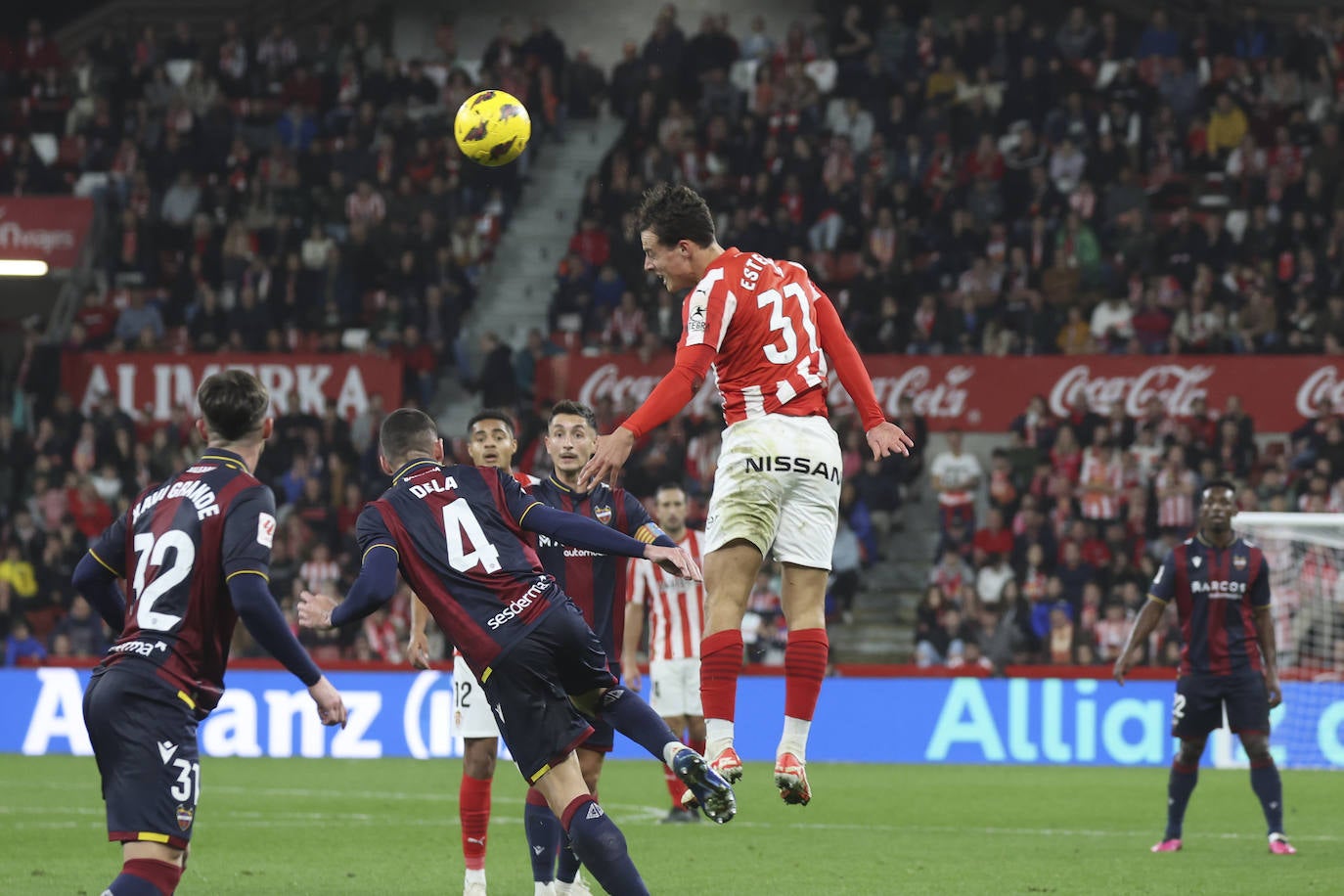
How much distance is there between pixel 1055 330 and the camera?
23547 millimetres

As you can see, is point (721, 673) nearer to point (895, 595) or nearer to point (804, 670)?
point (804, 670)

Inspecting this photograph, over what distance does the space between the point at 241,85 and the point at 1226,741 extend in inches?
698

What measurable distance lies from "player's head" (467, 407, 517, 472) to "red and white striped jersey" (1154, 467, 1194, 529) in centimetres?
1321

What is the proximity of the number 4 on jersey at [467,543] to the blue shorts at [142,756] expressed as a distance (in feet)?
4.75

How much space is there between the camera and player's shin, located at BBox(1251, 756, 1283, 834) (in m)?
11.9

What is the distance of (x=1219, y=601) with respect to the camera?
12281mm

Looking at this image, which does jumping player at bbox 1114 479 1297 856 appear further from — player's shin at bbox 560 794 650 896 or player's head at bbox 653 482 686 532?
player's shin at bbox 560 794 650 896

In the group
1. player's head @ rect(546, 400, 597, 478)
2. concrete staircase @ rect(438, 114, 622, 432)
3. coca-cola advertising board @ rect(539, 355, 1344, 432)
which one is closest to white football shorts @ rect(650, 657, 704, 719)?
player's head @ rect(546, 400, 597, 478)

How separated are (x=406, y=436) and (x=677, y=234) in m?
1.40

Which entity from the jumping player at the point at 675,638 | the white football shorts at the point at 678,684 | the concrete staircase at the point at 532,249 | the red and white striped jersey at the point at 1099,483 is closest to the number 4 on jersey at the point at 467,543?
the jumping player at the point at 675,638

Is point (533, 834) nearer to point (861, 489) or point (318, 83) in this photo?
point (861, 489)

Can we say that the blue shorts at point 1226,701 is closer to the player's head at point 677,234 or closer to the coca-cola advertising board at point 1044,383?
the player's head at point 677,234

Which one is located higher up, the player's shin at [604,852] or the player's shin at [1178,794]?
the player's shin at [604,852]

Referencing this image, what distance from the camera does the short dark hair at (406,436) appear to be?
7.88m
